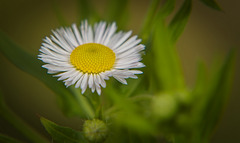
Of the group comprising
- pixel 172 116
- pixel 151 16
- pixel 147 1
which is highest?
pixel 147 1

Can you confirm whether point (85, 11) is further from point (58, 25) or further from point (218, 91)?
point (218, 91)

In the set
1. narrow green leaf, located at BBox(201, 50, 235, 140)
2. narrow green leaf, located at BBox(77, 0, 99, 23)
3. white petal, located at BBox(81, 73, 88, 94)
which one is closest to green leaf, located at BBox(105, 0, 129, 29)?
narrow green leaf, located at BBox(77, 0, 99, 23)

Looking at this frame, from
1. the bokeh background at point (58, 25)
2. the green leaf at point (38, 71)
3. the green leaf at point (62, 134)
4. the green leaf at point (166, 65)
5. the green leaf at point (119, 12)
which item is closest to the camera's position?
the green leaf at point (166, 65)

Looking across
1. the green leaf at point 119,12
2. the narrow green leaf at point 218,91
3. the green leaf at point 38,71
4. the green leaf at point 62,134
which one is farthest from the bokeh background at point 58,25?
the narrow green leaf at point 218,91

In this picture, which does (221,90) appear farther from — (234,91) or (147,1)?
(147,1)

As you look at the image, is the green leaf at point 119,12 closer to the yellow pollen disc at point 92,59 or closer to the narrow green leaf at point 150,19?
the narrow green leaf at point 150,19

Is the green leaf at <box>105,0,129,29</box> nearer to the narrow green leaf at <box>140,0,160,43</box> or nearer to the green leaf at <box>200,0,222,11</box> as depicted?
the narrow green leaf at <box>140,0,160,43</box>

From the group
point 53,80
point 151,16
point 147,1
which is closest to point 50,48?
point 53,80
